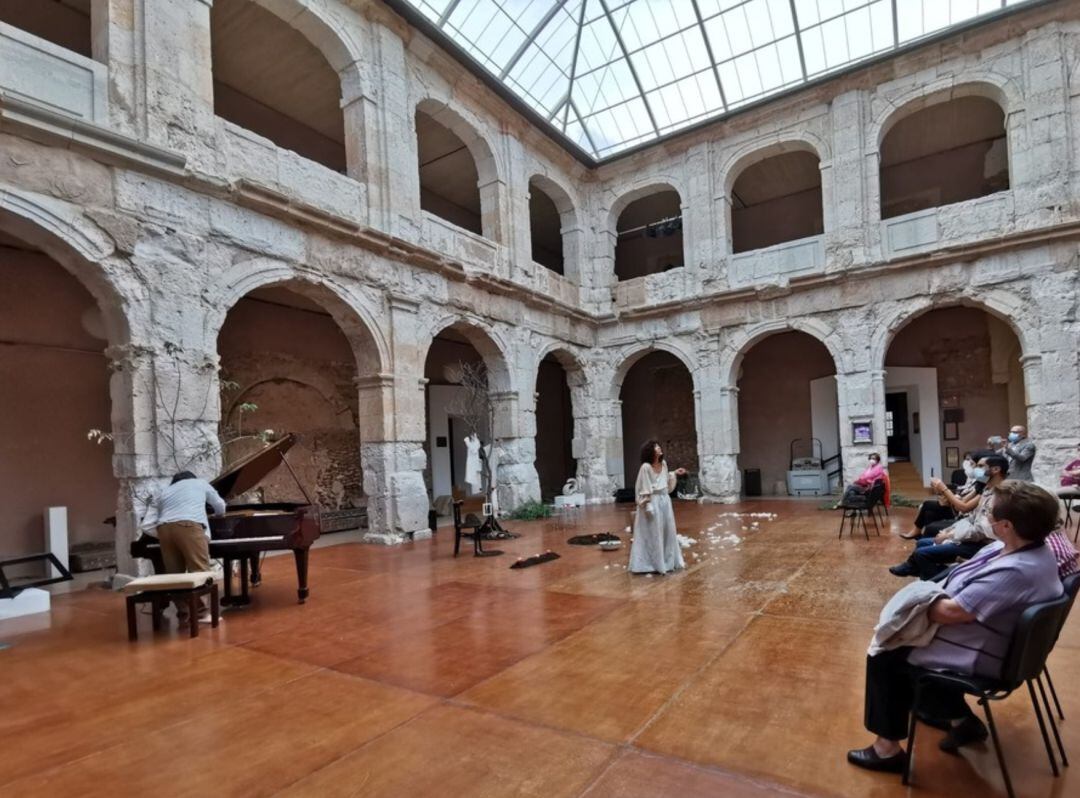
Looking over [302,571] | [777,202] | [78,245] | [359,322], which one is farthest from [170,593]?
[777,202]

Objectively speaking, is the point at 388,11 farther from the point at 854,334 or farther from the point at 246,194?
the point at 854,334

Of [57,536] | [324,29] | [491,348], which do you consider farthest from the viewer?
[491,348]

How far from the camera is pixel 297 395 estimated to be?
11.8 metres

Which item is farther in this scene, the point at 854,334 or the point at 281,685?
the point at 854,334

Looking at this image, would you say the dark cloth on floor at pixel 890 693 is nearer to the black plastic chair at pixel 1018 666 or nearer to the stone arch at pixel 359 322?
the black plastic chair at pixel 1018 666

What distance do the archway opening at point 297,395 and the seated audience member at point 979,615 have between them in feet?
31.2

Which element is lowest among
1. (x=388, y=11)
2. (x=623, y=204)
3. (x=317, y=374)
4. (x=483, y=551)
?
(x=483, y=551)

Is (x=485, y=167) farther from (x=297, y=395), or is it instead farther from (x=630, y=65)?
(x=297, y=395)

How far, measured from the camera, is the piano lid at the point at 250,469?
18.5ft

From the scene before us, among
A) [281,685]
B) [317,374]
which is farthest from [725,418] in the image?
[281,685]

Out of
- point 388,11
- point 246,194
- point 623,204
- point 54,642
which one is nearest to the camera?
point 54,642

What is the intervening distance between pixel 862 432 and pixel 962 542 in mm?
8094

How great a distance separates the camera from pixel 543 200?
1658cm

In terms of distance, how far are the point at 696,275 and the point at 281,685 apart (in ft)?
39.9
